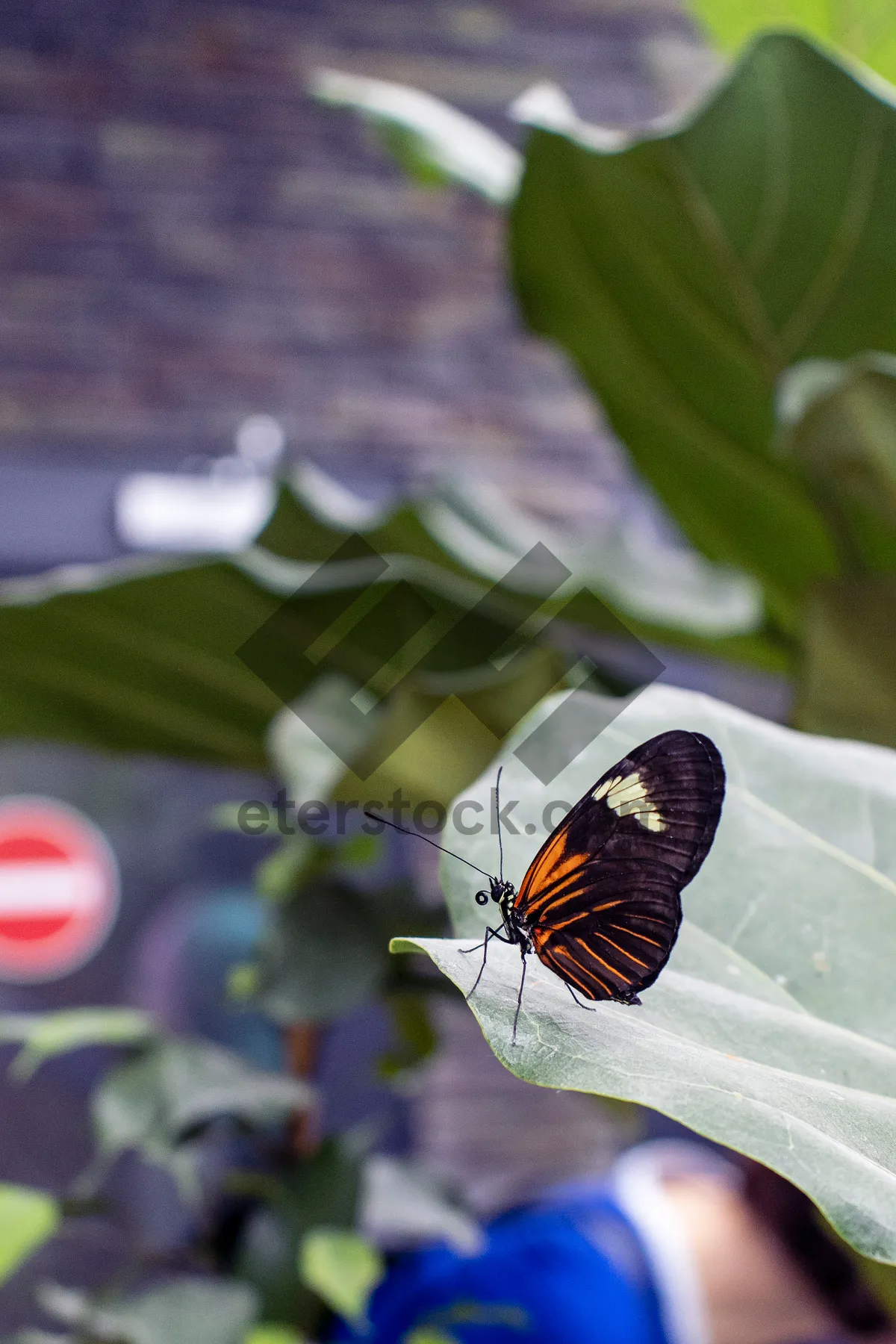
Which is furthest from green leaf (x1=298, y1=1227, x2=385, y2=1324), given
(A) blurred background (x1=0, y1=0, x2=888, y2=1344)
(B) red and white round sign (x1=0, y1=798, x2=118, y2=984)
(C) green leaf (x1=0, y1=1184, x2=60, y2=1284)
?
(B) red and white round sign (x1=0, y1=798, x2=118, y2=984)

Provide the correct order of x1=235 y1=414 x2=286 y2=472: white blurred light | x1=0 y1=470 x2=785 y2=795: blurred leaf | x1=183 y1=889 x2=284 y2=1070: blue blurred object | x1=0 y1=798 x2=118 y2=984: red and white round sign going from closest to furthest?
1. x1=0 y1=470 x2=785 y2=795: blurred leaf
2. x1=183 y1=889 x2=284 y2=1070: blue blurred object
3. x1=0 y1=798 x2=118 y2=984: red and white round sign
4. x1=235 y1=414 x2=286 y2=472: white blurred light

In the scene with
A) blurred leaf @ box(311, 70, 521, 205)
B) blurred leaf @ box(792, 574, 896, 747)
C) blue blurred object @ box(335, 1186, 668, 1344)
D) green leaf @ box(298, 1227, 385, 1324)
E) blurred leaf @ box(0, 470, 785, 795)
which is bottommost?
blue blurred object @ box(335, 1186, 668, 1344)

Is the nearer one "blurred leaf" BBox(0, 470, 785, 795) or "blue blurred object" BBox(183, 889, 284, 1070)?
"blurred leaf" BBox(0, 470, 785, 795)

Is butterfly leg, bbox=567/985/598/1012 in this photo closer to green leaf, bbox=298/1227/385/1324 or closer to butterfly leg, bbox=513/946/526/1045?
butterfly leg, bbox=513/946/526/1045

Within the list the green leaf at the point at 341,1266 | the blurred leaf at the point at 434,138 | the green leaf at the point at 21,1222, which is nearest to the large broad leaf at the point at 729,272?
the blurred leaf at the point at 434,138

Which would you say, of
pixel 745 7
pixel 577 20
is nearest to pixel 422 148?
pixel 745 7

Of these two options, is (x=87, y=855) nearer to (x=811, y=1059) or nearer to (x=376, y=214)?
(x=376, y=214)

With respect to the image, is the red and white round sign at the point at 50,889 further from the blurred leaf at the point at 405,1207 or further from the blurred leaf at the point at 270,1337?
the blurred leaf at the point at 270,1337
